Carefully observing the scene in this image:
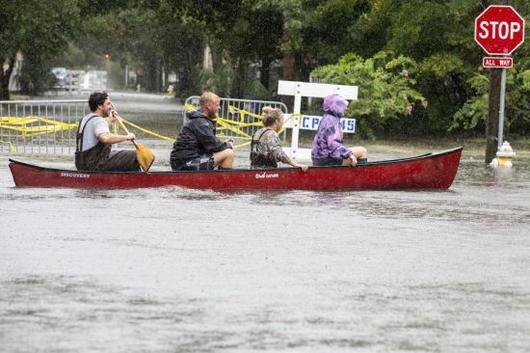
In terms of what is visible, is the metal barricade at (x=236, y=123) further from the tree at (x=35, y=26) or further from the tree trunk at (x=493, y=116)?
the tree at (x=35, y=26)

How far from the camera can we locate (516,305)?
9469 millimetres

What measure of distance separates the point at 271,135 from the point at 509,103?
18.5 m

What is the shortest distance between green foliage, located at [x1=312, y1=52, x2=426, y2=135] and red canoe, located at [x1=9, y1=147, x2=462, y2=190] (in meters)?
17.0

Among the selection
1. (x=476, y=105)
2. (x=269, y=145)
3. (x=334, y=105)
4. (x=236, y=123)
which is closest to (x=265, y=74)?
(x=476, y=105)

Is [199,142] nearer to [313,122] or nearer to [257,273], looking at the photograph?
[257,273]

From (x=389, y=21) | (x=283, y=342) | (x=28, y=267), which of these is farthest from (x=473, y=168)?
(x=283, y=342)

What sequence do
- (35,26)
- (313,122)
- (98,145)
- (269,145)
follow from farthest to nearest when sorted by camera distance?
(35,26)
(313,122)
(269,145)
(98,145)

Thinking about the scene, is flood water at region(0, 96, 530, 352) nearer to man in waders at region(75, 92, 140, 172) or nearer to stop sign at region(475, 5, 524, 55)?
man in waders at region(75, 92, 140, 172)

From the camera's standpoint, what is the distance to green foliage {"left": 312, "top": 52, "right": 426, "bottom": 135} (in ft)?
120

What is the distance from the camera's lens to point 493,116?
92.6 feet

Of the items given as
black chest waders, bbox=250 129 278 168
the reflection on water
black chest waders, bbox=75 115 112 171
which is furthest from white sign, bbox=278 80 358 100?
the reflection on water

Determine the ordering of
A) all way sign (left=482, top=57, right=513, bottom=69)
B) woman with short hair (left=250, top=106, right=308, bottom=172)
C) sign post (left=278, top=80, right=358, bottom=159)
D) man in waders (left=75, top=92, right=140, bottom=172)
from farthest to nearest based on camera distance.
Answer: all way sign (left=482, top=57, right=513, bottom=69), sign post (left=278, top=80, right=358, bottom=159), woman with short hair (left=250, top=106, right=308, bottom=172), man in waders (left=75, top=92, right=140, bottom=172)

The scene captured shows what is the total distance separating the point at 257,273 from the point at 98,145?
7.99m

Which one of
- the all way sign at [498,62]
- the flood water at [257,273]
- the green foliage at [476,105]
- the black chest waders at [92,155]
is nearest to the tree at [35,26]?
the green foliage at [476,105]
